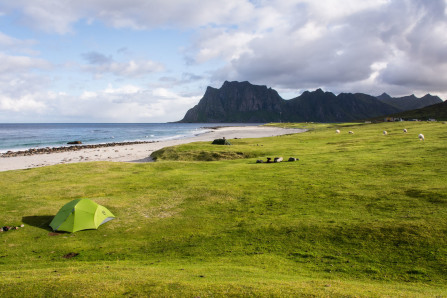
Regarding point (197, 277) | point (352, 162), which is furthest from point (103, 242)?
point (352, 162)

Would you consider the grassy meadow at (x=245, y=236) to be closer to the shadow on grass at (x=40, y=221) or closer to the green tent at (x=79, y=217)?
the shadow on grass at (x=40, y=221)

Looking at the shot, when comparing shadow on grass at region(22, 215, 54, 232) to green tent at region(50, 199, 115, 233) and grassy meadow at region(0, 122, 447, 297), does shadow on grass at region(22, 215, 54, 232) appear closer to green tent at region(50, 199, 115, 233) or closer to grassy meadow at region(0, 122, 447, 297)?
grassy meadow at region(0, 122, 447, 297)

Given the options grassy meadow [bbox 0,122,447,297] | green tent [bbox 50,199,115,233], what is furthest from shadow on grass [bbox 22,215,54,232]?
green tent [bbox 50,199,115,233]

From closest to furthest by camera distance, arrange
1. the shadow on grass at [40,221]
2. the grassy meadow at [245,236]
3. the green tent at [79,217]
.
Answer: the grassy meadow at [245,236]
the green tent at [79,217]
the shadow on grass at [40,221]

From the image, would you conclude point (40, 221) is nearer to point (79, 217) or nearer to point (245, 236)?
point (79, 217)

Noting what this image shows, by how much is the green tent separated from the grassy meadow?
0.65m

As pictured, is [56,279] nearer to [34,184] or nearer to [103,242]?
[103,242]

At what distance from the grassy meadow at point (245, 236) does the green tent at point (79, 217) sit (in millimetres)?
649

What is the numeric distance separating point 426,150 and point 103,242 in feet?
124

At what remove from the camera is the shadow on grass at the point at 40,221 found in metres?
19.4

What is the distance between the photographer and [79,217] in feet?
63.4

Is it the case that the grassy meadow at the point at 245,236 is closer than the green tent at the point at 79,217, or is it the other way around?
the grassy meadow at the point at 245,236

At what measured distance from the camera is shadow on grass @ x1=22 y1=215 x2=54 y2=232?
19.4m

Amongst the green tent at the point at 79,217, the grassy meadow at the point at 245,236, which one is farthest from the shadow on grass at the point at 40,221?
the green tent at the point at 79,217
